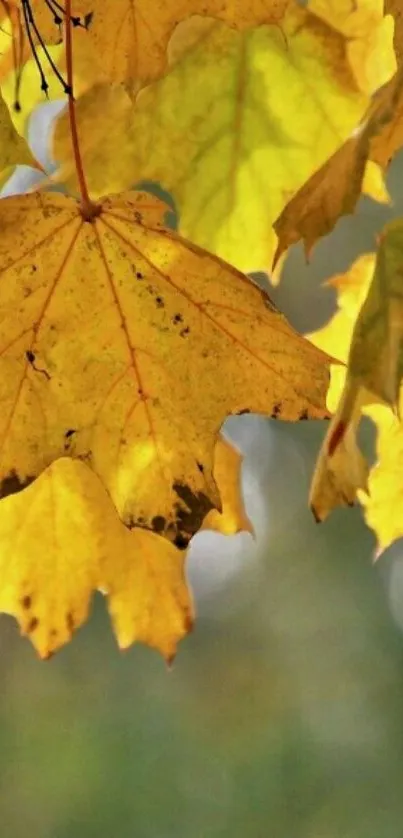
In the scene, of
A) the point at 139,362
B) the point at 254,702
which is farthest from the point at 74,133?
the point at 254,702

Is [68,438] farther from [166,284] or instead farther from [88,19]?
[88,19]

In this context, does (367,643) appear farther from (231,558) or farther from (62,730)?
(62,730)

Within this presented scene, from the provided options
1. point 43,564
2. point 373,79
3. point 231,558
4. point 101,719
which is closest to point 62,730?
point 101,719

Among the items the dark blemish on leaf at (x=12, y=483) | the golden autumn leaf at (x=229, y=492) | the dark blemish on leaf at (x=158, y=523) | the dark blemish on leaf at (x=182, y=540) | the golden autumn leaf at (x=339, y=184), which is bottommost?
the golden autumn leaf at (x=229, y=492)

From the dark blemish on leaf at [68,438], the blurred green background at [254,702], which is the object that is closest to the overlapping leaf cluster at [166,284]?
the dark blemish on leaf at [68,438]

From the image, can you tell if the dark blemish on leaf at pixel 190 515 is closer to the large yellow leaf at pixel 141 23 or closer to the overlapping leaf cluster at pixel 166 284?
the overlapping leaf cluster at pixel 166 284

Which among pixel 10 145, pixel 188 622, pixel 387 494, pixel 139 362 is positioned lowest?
pixel 188 622

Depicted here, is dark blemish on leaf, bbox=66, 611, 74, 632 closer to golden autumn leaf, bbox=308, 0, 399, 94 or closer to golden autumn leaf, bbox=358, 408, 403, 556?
golden autumn leaf, bbox=358, 408, 403, 556
